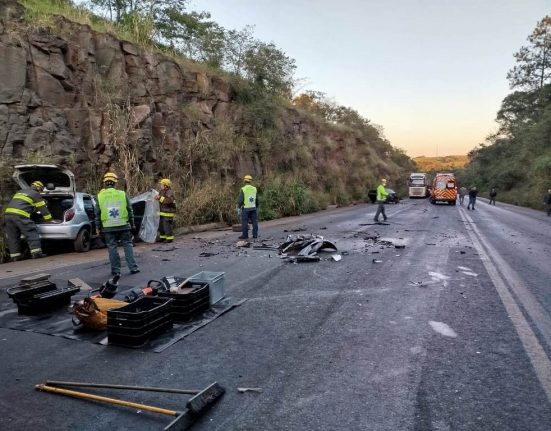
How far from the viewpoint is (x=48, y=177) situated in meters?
10.9

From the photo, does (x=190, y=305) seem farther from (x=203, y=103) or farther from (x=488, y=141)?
(x=488, y=141)

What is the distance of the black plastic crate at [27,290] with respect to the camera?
17.0ft

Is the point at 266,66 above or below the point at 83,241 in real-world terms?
above

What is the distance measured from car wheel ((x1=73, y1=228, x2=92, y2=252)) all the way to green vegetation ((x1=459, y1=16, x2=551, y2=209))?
35.2m

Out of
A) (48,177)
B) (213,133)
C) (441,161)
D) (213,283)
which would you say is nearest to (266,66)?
(213,133)

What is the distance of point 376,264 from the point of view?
8.45m

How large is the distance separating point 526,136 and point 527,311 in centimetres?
4813

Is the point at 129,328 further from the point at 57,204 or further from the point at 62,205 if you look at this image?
the point at 57,204

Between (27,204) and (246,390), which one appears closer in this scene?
(246,390)

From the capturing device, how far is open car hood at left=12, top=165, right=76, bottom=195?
10281mm

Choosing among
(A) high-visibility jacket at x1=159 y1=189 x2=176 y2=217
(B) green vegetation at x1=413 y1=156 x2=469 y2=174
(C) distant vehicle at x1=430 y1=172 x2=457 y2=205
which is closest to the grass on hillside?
(B) green vegetation at x1=413 y1=156 x2=469 y2=174

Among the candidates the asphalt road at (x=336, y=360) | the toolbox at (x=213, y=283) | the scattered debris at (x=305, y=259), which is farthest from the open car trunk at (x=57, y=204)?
the toolbox at (x=213, y=283)

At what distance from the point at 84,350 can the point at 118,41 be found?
15.8 meters

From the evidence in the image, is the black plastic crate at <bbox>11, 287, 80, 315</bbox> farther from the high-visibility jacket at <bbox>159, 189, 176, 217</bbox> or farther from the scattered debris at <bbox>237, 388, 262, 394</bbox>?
the high-visibility jacket at <bbox>159, 189, 176, 217</bbox>
